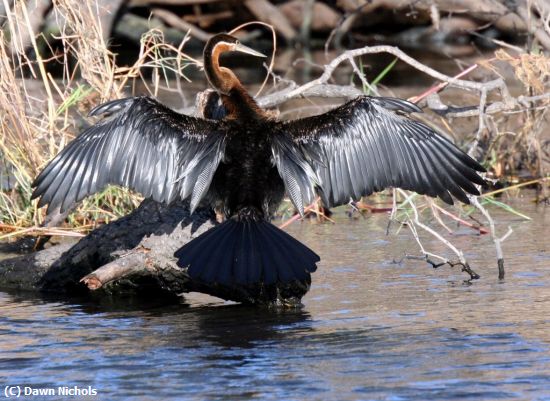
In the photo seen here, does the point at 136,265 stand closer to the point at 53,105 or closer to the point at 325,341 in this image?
the point at 325,341

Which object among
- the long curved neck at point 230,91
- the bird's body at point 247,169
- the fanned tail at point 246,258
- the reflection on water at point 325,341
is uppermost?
the long curved neck at point 230,91

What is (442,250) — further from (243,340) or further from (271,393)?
(271,393)

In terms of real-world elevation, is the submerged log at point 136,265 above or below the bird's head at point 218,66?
below

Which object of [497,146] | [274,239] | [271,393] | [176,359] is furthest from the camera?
[497,146]

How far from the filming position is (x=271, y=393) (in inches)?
146

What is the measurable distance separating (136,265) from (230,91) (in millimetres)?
1008

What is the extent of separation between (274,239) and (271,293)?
36 cm

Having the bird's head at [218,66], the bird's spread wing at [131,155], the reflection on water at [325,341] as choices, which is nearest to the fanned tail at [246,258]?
the reflection on water at [325,341]

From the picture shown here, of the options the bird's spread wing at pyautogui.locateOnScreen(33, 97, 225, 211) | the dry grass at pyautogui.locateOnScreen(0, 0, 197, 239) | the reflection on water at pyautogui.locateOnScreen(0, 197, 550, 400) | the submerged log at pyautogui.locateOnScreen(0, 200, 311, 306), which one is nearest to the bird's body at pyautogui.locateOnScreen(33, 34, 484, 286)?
the bird's spread wing at pyautogui.locateOnScreen(33, 97, 225, 211)

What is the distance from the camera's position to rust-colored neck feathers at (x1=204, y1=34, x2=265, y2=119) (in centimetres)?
534

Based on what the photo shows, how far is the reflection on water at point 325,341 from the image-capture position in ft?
12.3

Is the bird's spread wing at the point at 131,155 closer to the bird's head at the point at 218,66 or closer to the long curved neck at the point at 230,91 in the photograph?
the long curved neck at the point at 230,91

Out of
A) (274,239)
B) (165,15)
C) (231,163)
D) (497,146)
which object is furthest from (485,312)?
(165,15)

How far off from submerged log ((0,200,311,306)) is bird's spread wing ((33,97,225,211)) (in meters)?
0.26
